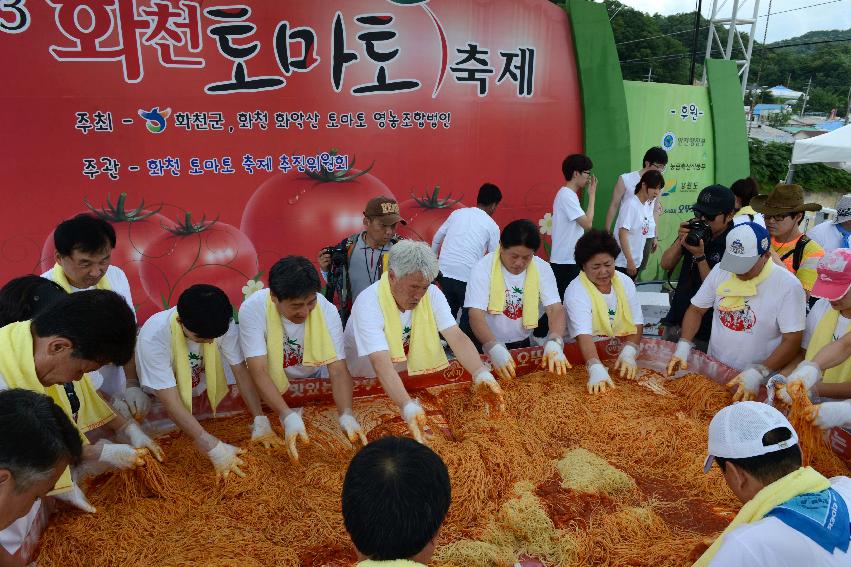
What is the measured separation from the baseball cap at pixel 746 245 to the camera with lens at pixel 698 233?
2.85ft

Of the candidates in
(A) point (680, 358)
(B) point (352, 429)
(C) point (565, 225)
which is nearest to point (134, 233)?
(B) point (352, 429)

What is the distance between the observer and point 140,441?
243 cm

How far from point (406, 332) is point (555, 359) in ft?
2.97

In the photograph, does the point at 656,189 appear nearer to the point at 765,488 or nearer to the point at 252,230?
the point at 252,230

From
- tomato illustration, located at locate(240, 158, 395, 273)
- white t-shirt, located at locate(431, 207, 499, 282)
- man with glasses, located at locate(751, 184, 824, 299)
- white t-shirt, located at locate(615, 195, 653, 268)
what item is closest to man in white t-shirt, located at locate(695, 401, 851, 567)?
man with glasses, located at locate(751, 184, 824, 299)

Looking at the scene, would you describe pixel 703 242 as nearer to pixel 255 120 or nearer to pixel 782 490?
pixel 782 490

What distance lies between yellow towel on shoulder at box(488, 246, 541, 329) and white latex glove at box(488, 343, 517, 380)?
0.28m

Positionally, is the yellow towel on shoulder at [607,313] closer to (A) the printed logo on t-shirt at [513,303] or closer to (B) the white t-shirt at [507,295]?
(B) the white t-shirt at [507,295]

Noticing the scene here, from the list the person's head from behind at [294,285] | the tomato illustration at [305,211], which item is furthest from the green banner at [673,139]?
the person's head from behind at [294,285]

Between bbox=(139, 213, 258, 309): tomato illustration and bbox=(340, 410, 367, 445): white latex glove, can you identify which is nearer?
bbox=(340, 410, 367, 445): white latex glove

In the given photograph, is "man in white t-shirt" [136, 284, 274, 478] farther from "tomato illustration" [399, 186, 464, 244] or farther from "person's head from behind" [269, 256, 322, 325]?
"tomato illustration" [399, 186, 464, 244]

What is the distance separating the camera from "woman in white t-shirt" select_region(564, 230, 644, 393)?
3324 mm

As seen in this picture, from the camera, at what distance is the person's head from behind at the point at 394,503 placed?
1237mm

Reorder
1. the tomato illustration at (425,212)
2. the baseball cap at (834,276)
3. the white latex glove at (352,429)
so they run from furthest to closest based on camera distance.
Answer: the tomato illustration at (425,212) → the white latex glove at (352,429) → the baseball cap at (834,276)
